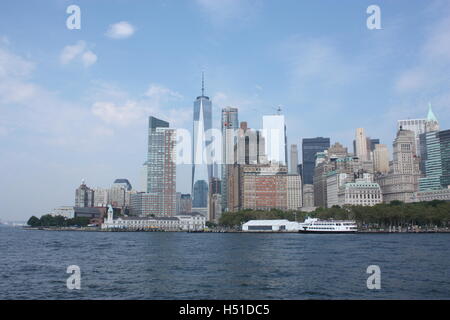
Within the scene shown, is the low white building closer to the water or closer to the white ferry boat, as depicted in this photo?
the white ferry boat

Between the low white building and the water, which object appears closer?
the water

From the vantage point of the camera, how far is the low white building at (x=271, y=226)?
167m

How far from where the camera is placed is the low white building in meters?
167

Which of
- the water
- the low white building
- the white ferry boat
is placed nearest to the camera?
the water

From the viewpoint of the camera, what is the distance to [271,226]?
6629 inches

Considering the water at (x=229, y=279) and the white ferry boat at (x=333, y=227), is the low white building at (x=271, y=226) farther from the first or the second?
the water at (x=229, y=279)

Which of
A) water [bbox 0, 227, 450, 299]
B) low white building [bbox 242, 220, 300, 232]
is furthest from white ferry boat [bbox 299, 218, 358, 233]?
water [bbox 0, 227, 450, 299]

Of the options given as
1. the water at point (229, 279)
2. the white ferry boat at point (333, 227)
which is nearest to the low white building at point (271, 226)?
the white ferry boat at point (333, 227)
